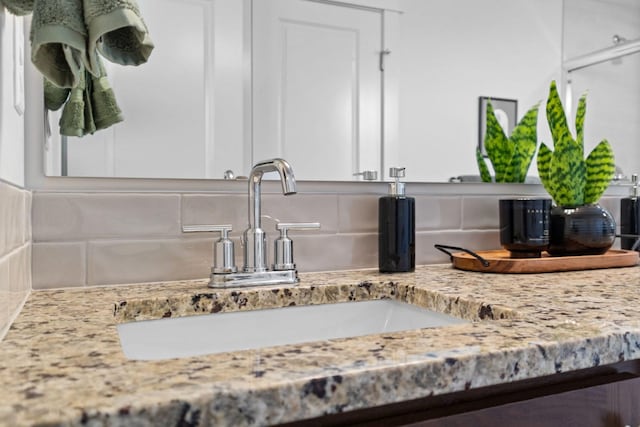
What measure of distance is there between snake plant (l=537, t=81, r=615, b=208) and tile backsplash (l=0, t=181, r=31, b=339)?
1041 millimetres

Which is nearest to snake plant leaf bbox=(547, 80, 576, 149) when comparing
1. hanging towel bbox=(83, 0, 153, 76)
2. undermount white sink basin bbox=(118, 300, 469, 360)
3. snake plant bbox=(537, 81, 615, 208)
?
snake plant bbox=(537, 81, 615, 208)

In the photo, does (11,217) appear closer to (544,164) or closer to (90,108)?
(90,108)

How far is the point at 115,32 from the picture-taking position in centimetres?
68

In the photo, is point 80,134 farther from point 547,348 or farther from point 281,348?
point 547,348

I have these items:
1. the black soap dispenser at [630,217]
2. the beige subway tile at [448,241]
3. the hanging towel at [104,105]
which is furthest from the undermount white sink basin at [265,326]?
the black soap dispenser at [630,217]

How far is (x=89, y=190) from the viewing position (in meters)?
0.90

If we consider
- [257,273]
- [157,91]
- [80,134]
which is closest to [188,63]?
[157,91]

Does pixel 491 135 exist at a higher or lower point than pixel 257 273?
higher

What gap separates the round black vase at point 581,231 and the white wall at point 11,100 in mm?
1020

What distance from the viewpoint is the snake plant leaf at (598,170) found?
121cm

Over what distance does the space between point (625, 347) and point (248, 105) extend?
0.75 metres

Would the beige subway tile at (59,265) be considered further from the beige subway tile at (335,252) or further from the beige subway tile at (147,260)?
the beige subway tile at (335,252)

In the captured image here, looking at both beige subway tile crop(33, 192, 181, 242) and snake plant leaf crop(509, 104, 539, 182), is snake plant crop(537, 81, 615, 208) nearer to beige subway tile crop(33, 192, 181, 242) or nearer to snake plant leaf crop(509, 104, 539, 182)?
snake plant leaf crop(509, 104, 539, 182)

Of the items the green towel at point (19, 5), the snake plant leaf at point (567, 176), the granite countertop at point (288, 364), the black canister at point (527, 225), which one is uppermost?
the green towel at point (19, 5)
